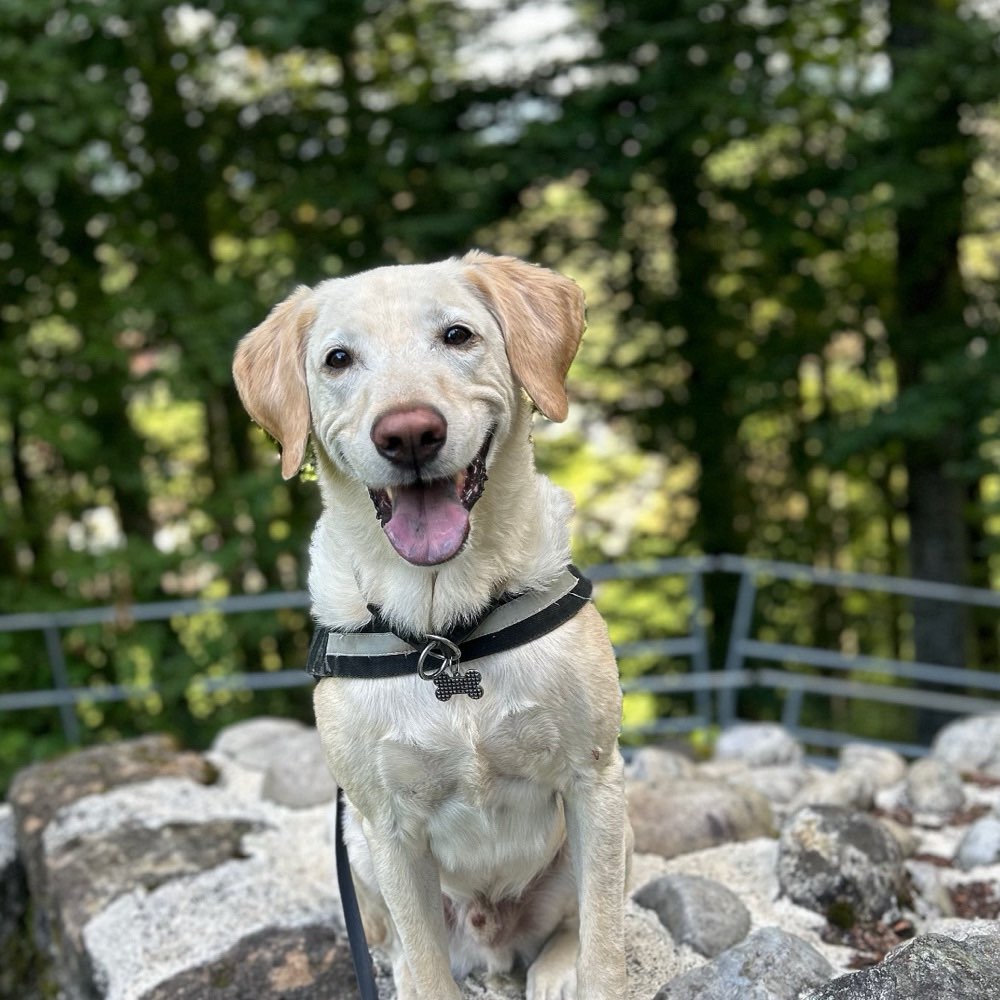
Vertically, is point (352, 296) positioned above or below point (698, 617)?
above

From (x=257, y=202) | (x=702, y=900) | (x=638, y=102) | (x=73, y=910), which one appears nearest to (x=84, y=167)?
(x=257, y=202)

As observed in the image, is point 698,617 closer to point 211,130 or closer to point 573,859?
point 573,859

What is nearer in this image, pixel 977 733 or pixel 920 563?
pixel 977 733

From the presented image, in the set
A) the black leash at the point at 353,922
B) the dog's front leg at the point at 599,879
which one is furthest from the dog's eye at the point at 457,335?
the black leash at the point at 353,922

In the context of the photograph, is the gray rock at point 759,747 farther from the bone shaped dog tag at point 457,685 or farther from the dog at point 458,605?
the bone shaped dog tag at point 457,685

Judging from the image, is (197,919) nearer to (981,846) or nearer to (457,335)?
(457,335)

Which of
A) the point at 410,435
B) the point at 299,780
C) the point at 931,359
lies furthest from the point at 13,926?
the point at 931,359

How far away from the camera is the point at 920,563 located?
31.0ft

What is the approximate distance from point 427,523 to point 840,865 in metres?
1.75

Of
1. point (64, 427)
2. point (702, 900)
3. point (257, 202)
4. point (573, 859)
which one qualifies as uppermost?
point (257, 202)

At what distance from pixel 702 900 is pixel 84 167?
6.41 metres

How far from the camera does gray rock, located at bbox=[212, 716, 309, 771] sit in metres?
5.04

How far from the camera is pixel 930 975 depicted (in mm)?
2283

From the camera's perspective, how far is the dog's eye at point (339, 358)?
251cm
